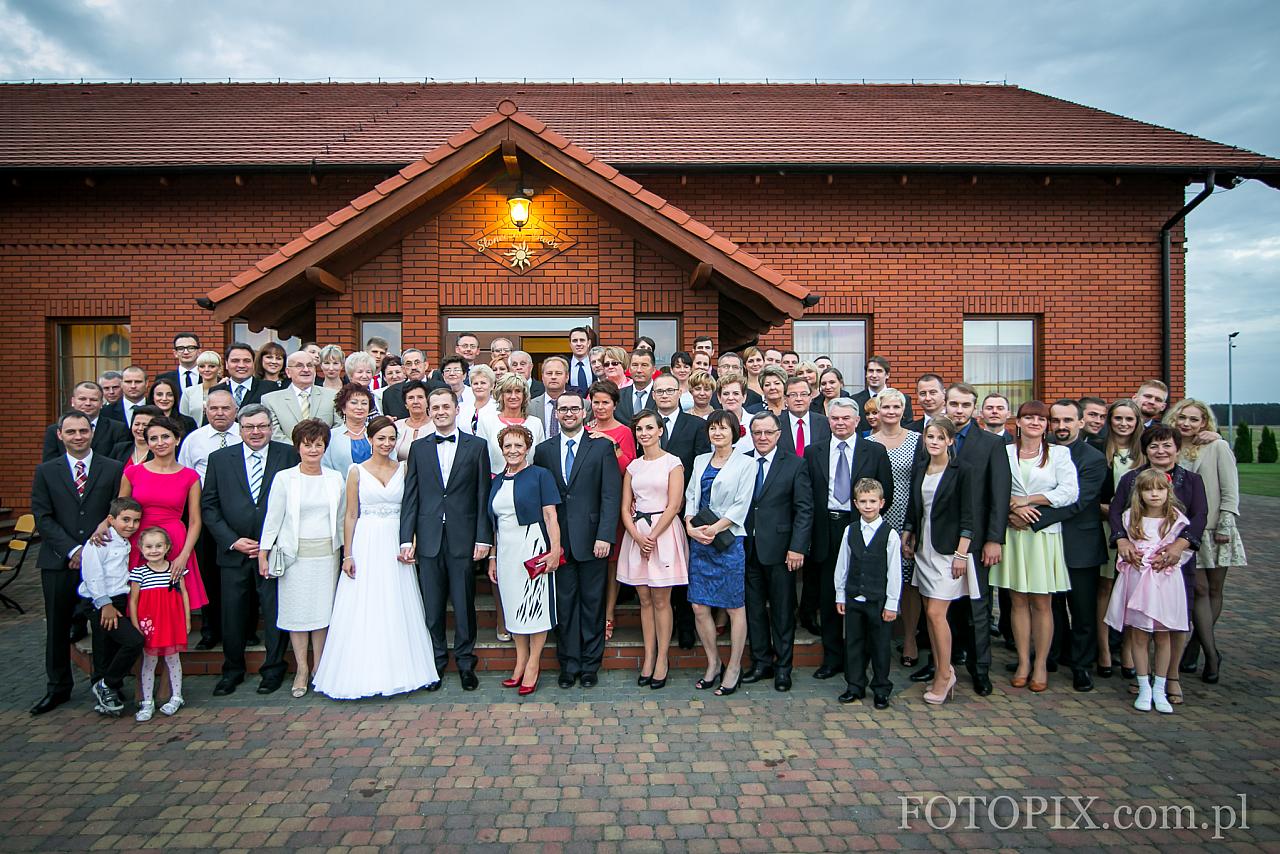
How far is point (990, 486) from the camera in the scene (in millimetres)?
5102

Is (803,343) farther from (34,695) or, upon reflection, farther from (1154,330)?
(34,695)

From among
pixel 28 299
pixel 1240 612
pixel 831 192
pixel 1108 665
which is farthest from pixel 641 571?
pixel 28 299

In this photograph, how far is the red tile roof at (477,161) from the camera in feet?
24.0

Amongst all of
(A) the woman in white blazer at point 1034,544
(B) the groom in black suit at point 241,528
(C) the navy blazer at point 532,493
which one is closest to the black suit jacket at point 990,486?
(A) the woman in white blazer at point 1034,544

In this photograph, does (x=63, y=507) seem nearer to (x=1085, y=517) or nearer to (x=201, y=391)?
(x=201, y=391)

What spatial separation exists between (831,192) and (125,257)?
434 inches

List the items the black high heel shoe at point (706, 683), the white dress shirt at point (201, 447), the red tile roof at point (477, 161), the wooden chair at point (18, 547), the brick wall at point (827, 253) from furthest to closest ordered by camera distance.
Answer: the brick wall at point (827, 253)
the wooden chair at point (18, 547)
the red tile roof at point (477, 161)
the white dress shirt at point (201, 447)
the black high heel shoe at point (706, 683)

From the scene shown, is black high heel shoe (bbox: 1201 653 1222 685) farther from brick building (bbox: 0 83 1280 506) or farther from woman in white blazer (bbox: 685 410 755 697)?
brick building (bbox: 0 83 1280 506)

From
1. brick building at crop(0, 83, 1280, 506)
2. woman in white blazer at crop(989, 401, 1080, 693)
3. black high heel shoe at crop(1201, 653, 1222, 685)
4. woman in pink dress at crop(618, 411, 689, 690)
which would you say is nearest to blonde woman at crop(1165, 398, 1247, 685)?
black high heel shoe at crop(1201, 653, 1222, 685)

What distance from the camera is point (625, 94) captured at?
14.5m

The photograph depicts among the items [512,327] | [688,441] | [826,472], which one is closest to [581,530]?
[688,441]

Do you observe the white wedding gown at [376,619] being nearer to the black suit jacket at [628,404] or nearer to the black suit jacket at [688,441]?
the black suit jacket at [628,404]

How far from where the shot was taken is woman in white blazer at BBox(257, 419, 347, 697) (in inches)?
203

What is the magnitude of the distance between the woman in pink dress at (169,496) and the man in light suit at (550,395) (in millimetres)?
2774
